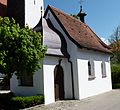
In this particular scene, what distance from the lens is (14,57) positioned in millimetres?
13680

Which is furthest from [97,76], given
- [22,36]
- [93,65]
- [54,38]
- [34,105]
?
[22,36]

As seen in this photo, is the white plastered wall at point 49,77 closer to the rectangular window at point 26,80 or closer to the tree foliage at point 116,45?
the rectangular window at point 26,80

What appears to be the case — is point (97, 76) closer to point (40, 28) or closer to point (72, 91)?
point (72, 91)

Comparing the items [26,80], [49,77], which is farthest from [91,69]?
[26,80]

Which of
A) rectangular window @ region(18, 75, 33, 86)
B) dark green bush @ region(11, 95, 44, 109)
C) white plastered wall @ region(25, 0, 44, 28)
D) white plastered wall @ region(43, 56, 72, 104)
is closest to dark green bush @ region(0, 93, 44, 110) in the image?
dark green bush @ region(11, 95, 44, 109)

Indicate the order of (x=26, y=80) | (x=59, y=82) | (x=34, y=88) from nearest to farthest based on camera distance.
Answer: (x=34, y=88), (x=26, y=80), (x=59, y=82)

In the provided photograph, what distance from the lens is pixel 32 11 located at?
2391cm

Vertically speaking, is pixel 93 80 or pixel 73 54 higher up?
pixel 73 54

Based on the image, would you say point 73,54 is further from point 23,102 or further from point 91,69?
point 23,102

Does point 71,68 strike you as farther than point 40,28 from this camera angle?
Yes

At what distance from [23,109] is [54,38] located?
621 centimetres

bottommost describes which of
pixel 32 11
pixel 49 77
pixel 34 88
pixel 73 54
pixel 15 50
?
pixel 34 88

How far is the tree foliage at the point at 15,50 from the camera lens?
13.4m

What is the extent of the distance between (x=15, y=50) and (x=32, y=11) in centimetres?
1075
